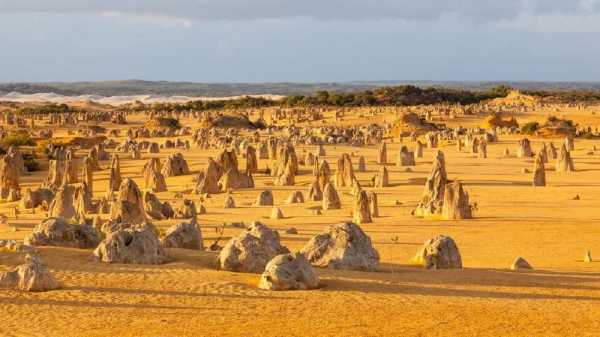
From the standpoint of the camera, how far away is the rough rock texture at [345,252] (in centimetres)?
1603

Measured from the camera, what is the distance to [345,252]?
16.2 metres

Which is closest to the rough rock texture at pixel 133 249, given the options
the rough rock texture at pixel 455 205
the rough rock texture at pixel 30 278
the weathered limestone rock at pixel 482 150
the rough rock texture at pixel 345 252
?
the rough rock texture at pixel 30 278

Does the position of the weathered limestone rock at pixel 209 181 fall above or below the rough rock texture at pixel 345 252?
below

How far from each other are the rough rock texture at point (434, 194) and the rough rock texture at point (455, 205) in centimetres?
38

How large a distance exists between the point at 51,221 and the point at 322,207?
39.7ft

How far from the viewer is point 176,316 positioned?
1266 centimetres

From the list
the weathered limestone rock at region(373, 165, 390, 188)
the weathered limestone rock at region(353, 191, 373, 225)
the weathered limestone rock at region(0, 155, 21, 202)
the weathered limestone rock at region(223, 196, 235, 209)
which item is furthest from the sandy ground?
the weathered limestone rock at region(0, 155, 21, 202)

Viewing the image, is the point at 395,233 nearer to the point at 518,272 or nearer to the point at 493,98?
the point at 518,272

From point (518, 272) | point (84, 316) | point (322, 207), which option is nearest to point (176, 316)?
point (84, 316)

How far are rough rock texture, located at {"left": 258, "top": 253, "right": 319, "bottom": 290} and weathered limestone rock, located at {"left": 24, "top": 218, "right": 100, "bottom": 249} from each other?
4265 mm

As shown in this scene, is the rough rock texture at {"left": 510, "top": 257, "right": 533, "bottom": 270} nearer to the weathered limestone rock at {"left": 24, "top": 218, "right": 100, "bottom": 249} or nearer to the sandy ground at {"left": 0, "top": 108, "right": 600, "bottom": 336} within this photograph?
the sandy ground at {"left": 0, "top": 108, "right": 600, "bottom": 336}

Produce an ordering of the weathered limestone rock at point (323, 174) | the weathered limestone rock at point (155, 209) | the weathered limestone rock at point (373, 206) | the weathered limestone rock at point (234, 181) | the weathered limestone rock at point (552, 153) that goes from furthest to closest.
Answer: the weathered limestone rock at point (552, 153) → the weathered limestone rock at point (234, 181) → the weathered limestone rock at point (323, 174) → the weathered limestone rock at point (373, 206) → the weathered limestone rock at point (155, 209)

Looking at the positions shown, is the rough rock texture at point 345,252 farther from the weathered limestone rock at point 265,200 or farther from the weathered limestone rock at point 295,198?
the weathered limestone rock at point 295,198

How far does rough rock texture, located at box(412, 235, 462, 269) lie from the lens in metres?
17.0
